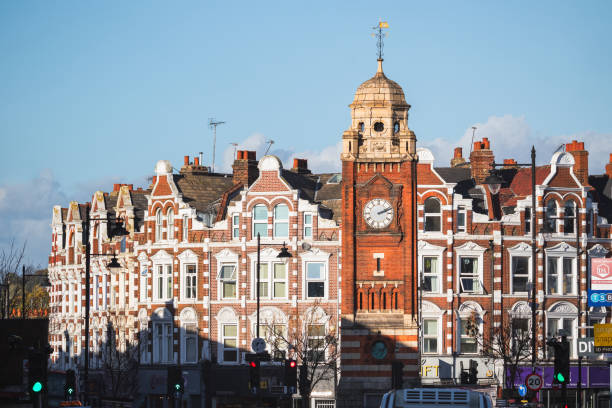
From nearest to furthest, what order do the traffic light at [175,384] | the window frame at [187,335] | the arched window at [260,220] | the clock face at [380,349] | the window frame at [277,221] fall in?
the traffic light at [175,384] → the clock face at [380,349] → the window frame at [277,221] → the arched window at [260,220] → the window frame at [187,335]

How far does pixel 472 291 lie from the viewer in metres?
73.3

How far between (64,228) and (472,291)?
34719 millimetres

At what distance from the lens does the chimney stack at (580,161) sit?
76125mm

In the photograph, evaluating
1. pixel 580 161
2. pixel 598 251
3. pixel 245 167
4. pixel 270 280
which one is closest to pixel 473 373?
pixel 598 251

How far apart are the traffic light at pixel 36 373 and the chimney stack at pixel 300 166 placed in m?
47.5

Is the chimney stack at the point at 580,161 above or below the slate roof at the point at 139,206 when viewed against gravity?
above

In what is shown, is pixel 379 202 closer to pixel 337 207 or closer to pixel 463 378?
pixel 337 207

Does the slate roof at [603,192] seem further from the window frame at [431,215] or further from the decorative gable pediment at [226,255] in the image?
the decorative gable pediment at [226,255]

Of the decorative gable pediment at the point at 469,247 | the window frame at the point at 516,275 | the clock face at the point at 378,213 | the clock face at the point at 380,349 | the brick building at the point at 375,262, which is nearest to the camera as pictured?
the clock face at the point at 380,349

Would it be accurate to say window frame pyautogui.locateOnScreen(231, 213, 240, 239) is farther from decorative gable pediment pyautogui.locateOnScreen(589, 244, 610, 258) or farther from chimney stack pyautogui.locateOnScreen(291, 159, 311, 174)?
decorative gable pediment pyautogui.locateOnScreen(589, 244, 610, 258)

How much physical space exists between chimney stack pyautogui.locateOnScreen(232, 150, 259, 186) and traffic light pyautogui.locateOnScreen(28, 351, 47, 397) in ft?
139

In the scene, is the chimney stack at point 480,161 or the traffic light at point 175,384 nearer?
the traffic light at point 175,384

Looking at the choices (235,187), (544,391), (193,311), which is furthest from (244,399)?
(544,391)

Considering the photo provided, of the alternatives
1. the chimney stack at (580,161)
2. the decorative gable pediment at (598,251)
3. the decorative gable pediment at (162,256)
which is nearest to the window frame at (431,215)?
the chimney stack at (580,161)
